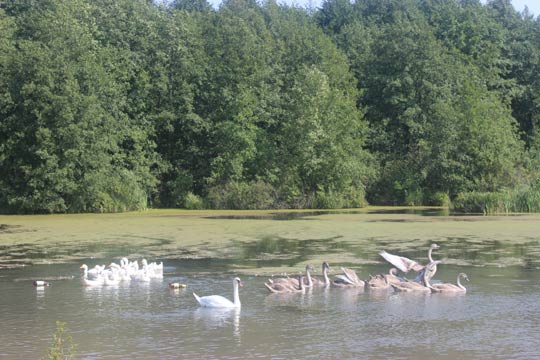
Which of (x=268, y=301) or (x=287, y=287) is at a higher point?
(x=287, y=287)

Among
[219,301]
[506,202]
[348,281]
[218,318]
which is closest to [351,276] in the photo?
[348,281]

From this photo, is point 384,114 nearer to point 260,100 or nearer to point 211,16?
point 260,100

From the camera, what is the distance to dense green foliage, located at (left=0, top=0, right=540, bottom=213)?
42.3 metres

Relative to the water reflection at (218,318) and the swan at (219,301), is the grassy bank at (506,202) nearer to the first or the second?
the swan at (219,301)

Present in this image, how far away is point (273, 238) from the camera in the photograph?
26406mm

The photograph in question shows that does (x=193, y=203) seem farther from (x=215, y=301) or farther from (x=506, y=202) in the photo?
(x=215, y=301)

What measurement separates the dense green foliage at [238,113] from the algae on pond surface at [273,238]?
7312 mm

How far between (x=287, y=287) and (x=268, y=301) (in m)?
0.81

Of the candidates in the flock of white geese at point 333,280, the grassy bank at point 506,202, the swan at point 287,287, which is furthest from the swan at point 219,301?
the grassy bank at point 506,202

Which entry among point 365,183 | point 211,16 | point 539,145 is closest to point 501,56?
point 539,145

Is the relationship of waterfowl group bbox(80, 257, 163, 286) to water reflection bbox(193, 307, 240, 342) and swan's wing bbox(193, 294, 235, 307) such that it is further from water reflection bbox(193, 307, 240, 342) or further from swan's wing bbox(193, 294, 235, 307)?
water reflection bbox(193, 307, 240, 342)

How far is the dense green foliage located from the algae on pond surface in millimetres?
7312

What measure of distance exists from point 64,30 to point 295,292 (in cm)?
3122

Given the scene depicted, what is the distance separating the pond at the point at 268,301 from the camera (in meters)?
11.8
